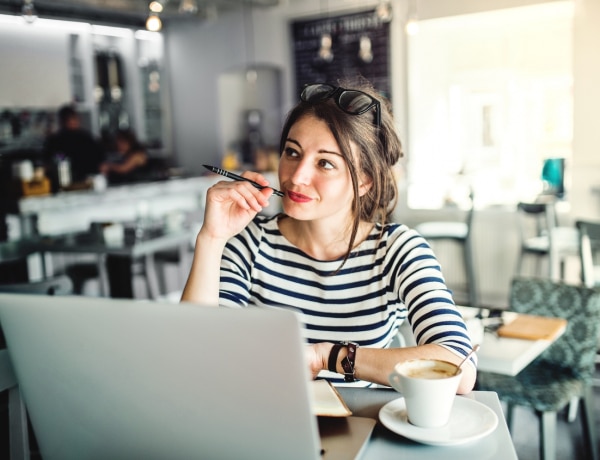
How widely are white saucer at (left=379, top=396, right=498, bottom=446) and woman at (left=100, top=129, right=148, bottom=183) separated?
20.1 feet

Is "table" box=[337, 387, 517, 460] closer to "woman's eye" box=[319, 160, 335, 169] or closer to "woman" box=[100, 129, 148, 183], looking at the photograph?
"woman's eye" box=[319, 160, 335, 169]

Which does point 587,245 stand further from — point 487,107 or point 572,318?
point 487,107

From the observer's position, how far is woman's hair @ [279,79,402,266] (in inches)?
58.8

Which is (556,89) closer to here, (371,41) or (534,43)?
(534,43)

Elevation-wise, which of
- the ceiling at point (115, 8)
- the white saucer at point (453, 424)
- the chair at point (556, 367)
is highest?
the ceiling at point (115, 8)

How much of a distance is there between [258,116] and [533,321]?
5.89m

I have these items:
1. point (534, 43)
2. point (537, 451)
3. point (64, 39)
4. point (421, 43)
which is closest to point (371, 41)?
point (421, 43)

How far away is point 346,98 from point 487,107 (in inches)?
205

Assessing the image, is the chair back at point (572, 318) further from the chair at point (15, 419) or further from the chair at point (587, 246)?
the chair at point (15, 419)

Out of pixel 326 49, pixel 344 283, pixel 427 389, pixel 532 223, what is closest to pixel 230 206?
pixel 344 283

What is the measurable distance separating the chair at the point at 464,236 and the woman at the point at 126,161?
336 cm

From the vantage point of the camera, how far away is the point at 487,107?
6.33 meters

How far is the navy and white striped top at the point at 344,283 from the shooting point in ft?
4.76

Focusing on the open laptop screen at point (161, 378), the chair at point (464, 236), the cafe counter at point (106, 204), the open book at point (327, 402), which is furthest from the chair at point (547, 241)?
the open laptop screen at point (161, 378)
